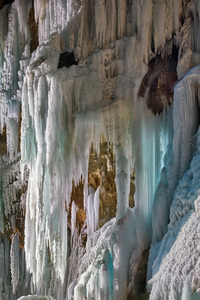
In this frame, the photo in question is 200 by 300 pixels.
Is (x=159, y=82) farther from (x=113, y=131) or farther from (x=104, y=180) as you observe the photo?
(x=104, y=180)

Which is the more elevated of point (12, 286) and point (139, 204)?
point (139, 204)

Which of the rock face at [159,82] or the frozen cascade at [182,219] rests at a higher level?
the rock face at [159,82]

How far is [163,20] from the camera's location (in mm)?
6551

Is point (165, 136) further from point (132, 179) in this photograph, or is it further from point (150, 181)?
point (132, 179)

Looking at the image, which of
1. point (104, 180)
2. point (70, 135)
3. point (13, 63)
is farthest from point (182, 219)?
point (13, 63)

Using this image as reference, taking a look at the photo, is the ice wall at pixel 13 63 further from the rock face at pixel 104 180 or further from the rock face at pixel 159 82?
the rock face at pixel 159 82

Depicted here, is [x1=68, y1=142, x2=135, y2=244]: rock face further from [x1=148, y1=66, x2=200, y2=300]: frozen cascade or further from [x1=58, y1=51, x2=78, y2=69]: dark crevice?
[x1=148, y1=66, x2=200, y2=300]: frozen cascade

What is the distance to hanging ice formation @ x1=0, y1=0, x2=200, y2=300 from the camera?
5.61 metres

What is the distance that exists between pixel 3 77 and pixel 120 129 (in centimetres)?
431

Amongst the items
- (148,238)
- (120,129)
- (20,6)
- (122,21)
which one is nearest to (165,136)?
(120,129)

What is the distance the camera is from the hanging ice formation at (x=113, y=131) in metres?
5.61

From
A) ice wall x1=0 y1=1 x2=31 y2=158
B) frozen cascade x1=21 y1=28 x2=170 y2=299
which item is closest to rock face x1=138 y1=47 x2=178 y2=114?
frozen cascade x1=21 y1=28 x2=170 y2=299

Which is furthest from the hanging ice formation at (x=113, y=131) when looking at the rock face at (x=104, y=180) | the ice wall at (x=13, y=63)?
the ice wall at (x=13, y=63)

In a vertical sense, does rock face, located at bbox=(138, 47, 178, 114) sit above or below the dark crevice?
below
